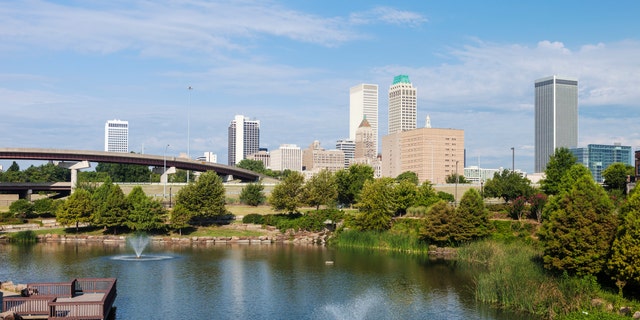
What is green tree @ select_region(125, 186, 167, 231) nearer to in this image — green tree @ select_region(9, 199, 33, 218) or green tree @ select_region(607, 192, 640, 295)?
green tree @ select_region(9, 199, 33, 218)

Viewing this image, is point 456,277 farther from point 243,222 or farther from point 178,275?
point 243,222

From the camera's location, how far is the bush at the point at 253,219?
9534 centimetres

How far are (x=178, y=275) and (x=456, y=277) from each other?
24341 millimetres

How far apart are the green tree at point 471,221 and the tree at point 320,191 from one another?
31.8m

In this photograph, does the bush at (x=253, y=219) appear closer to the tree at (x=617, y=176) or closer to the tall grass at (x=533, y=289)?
the tall grass at (x=533, y=289)

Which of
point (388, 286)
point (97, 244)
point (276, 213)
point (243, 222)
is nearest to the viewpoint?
point (388, 286)

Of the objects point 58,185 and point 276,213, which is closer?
point 276,213

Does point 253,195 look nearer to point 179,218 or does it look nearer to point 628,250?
point 179,218

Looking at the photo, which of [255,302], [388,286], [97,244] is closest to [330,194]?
[97,244]

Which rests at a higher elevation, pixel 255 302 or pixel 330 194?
pixel 330 194

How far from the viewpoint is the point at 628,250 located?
127 feet

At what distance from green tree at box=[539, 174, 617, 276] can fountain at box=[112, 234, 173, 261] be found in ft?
131

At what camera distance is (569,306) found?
38688 mm

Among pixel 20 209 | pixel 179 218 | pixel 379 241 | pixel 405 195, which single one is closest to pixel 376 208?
pixel 379 241
